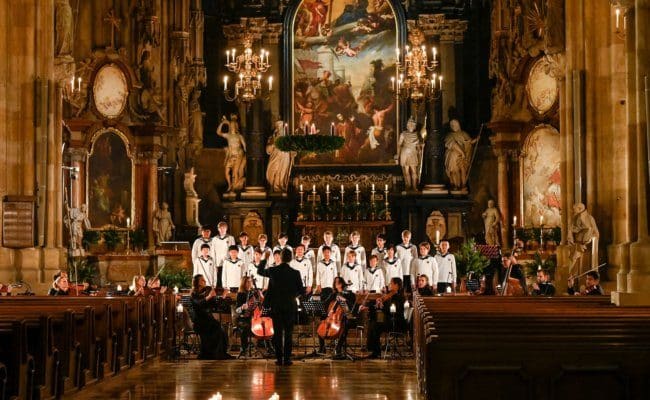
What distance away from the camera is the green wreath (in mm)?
25906

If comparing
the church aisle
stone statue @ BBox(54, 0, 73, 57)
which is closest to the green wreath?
stone statue @ BBox(54, 0, 73, 57)

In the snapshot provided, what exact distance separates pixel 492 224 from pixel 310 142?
765cm

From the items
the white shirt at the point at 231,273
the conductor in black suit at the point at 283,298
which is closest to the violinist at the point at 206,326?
the conductor in black suit at the point at 283,298

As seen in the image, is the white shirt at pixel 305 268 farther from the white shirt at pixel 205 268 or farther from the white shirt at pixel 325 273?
the white shirt at pixel 205 268

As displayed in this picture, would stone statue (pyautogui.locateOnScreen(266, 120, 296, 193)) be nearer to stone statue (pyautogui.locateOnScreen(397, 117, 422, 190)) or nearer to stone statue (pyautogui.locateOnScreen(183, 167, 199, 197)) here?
stone statue (pyautogui.locateOnScreen(183, 167, 199, 197))

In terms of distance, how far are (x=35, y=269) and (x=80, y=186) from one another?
24.5 feet

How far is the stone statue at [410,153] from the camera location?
34969 mm

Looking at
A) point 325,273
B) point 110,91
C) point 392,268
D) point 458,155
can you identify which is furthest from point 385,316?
point 458,155

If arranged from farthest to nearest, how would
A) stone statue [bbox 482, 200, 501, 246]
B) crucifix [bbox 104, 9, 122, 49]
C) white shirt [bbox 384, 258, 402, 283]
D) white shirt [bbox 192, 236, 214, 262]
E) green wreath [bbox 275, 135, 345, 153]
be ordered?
stone statue [bbox 482, 200, 501, 246] < crucifix [bbox 104, 9, 122, 49] < green wreath [bbox 275, 135, 345, 153] < white shirt [bbox 192, 236, 214, 262] < white shirt [bbox 384, 258, 402, 283]

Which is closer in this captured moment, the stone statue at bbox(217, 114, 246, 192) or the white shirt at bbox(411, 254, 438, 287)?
the white shirt at bbox(411, 254, 438, 287)

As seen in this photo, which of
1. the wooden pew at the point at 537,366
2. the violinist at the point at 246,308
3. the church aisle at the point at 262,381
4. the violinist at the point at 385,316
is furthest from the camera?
the violinist at the point at 385,316

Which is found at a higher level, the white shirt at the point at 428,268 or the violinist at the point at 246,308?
the white shirt at the point at 428,268

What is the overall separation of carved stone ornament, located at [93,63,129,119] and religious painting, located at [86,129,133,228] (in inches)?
23.7

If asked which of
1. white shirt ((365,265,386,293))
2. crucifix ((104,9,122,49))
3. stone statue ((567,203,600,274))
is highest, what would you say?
crucifix ((104,9,122,49))
